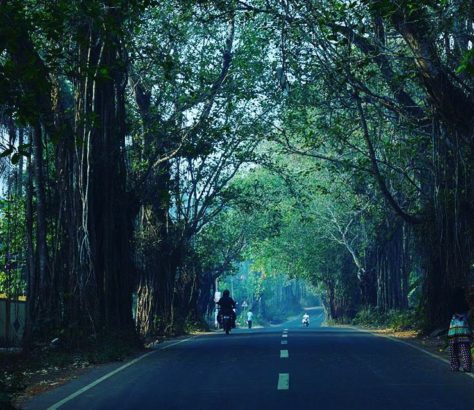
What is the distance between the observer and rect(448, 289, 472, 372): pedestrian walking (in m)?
15.8

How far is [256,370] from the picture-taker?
1623 cm

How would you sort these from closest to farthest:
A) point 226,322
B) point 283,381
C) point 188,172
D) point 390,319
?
1. point 283,381
2. point 226,322
3. point 188,172
4. point 390,319

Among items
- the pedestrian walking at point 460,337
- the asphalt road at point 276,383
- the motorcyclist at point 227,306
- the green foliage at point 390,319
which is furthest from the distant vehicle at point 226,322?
the pedestrian walking at point 460,337

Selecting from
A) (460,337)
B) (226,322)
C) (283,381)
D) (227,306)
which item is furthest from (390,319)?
(283,381)

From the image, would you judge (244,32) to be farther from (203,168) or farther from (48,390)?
(48,390)

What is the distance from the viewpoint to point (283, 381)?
14.3 meters

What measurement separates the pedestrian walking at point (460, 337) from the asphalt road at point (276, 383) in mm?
313

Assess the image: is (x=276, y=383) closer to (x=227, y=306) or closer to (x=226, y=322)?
(x=226, y=322)

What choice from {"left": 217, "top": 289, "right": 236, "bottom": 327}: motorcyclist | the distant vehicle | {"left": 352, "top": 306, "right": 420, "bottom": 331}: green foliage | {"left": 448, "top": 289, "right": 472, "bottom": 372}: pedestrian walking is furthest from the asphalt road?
{"left": 217, "top": 289, "right": 236, "bottom": 327}: motorcyclist

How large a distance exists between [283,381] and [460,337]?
11.1 feet

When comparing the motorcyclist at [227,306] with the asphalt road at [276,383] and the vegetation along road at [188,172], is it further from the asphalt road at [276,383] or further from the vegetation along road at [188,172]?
the asphalt road at [276,383]

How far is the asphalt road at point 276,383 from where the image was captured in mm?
11953

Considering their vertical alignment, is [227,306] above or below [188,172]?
below

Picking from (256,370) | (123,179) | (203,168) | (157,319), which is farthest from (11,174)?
(203,168)
